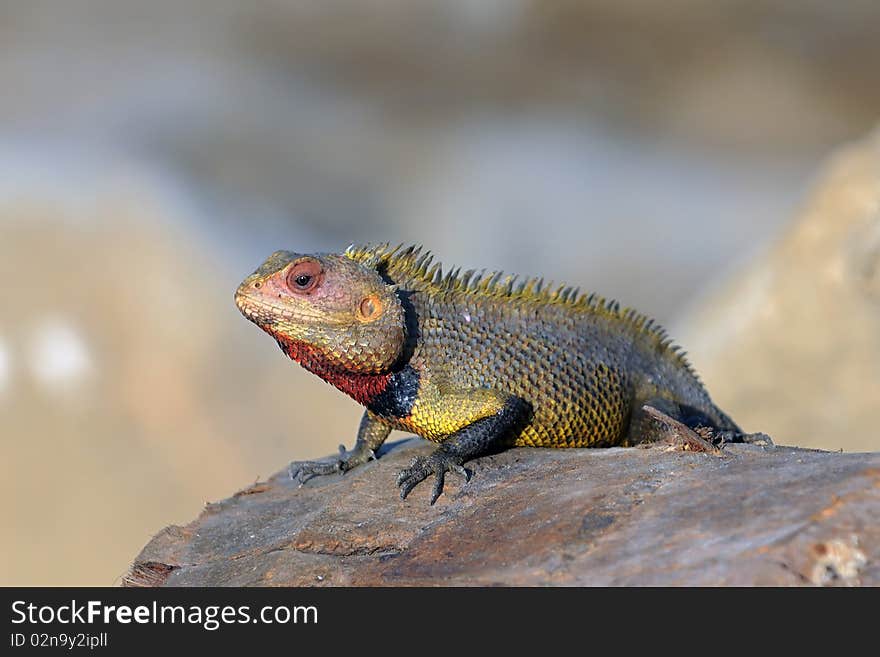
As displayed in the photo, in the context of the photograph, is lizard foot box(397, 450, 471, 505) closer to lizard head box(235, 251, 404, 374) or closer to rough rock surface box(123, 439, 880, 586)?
rough rock surface box(123, 439, 880, 586)

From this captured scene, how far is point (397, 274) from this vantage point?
6.53 metres

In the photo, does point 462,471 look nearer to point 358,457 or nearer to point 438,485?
point 438,485

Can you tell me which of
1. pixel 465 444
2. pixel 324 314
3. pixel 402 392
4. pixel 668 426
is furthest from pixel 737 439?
pixel 324 314

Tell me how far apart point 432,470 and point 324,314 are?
1.16 metres

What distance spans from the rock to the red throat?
20.7 ft

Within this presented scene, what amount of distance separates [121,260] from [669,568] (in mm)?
12700

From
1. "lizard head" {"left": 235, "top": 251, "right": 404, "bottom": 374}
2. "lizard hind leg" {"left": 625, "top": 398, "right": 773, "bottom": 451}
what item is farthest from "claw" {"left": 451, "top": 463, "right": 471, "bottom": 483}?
"lizard hind leg" {"left": 625, "top": 398, "right": 773, "bottom": 451}

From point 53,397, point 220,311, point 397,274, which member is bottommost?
point 397,274

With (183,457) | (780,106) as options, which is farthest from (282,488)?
(780,106)

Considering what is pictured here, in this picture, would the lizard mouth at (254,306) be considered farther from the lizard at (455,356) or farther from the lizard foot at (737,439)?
the lizard foot at (737,439)

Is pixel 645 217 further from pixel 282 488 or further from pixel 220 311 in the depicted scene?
pixel 282 488

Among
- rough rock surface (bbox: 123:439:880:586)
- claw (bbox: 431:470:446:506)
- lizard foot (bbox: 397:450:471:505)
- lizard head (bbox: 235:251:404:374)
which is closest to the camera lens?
rough rock surface (bbox: 123:439:880:586)

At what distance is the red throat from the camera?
6008mm

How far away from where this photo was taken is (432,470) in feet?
18.2
